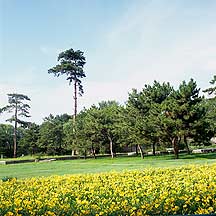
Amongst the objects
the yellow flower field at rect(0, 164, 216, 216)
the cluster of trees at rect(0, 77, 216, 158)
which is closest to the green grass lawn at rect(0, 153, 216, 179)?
the cluster of trees at rect(0, 77, 216, 158)

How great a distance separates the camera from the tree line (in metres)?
18.3

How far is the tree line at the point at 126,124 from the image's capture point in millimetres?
18266

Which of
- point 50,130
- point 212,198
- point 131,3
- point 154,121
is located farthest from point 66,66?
point 212,198

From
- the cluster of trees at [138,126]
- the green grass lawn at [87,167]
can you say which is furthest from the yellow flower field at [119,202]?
the cluster of trees at [138,126]

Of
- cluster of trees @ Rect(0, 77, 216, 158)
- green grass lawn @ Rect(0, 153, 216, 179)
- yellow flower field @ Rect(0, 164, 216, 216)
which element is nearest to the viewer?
yellow flower field @ Rect(0, 164, 216, 216)

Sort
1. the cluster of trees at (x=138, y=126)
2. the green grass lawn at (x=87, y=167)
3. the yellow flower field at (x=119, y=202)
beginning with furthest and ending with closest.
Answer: the cluster of trees at (x=138, y=126), the green grass lawn at (x=87, y=167), the yellow flower field at (x=119, y=202)

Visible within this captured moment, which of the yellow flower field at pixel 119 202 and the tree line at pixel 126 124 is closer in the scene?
the yellow flower field at pixel 119 202

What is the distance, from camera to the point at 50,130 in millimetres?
31703

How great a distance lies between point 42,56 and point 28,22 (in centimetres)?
295

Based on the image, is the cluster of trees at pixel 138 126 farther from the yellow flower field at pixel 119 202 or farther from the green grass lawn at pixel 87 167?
the yellow flower field at pixel 119 202

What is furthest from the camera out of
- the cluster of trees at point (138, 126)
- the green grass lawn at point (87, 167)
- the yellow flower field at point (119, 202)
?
the cluster of trees at point (138, 126)

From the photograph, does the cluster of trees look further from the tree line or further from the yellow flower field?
the yellow flower field

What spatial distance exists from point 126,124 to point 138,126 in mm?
2311

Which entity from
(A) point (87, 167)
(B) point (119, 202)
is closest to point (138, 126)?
(A) point (87, 167)
